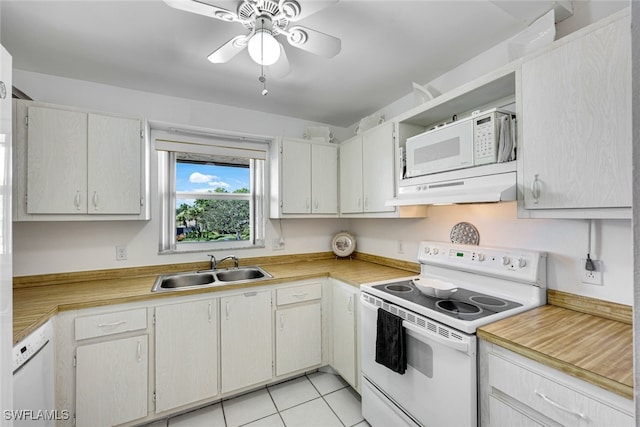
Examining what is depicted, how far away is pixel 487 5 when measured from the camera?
1.46 meters

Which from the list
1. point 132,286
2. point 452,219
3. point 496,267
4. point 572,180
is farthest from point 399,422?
point 132,286

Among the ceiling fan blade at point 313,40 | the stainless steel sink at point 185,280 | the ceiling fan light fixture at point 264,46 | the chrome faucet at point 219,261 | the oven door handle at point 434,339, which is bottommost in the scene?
the oven door handle at point 434,339

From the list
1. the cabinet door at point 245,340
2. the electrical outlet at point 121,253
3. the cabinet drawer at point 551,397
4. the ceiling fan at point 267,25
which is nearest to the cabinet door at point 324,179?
the cabinet door at point 245,340

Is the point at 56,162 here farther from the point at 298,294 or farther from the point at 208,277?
the point at 298,294

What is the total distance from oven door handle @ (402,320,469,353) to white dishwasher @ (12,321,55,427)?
1.75 m

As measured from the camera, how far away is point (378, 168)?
2.31m

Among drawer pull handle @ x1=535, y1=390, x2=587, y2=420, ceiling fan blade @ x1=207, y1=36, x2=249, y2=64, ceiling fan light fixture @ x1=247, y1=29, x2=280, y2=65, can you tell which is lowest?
drawer pull handle @ x1=535, y1=390, x2=587, y2=420

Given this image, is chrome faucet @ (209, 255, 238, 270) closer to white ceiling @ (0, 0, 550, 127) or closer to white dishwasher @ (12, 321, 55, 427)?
white dishwasher @ (12, 321, 55, 427)

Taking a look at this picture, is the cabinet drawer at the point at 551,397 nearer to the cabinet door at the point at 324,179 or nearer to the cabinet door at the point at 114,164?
the cabinet door at the point at 324,179

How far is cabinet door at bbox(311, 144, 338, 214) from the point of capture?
2736mm

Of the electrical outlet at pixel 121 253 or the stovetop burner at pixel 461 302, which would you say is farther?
the electrical outlet at pixel 121 253

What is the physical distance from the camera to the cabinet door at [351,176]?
2.55 metres

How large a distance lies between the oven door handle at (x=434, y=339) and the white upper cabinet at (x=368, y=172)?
0.95 meters

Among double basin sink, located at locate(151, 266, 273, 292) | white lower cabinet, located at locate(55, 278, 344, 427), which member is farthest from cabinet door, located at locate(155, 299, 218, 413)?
double basin sink, located at locate(151, 266, 273, 292)
